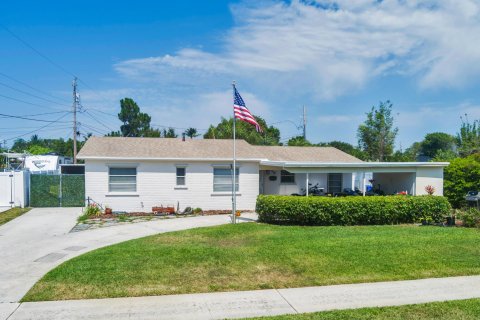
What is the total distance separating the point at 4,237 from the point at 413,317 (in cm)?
1272

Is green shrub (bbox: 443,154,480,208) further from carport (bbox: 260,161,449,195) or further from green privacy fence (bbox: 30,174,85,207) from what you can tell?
green privacy fence (bbox: 30,174,85,207)

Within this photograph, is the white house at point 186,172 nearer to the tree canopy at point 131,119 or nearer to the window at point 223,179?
the window at point 223,179

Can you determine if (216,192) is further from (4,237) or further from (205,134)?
(205,134)

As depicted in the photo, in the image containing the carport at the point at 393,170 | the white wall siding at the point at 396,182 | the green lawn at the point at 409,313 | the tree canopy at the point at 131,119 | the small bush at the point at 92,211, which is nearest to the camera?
the green lawn at the point at 409,313

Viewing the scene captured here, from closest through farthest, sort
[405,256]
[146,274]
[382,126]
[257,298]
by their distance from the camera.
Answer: [257,298] < [146,274] < [405,256] < [382,126]

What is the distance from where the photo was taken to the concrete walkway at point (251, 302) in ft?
21.6

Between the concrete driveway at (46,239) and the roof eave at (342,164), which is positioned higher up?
the roof eave at (342,164)

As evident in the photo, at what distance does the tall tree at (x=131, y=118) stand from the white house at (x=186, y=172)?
129 feet

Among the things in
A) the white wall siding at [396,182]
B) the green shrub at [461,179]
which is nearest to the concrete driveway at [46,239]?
the white wall siding at [396,182]

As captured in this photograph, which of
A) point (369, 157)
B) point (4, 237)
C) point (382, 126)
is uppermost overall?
point (382, 126)

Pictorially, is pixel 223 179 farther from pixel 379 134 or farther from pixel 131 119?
pixel 131 119

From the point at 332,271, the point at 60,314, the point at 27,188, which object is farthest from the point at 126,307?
the point at 27,188

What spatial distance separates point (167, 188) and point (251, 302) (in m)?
14.0

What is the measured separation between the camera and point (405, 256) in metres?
10.1
